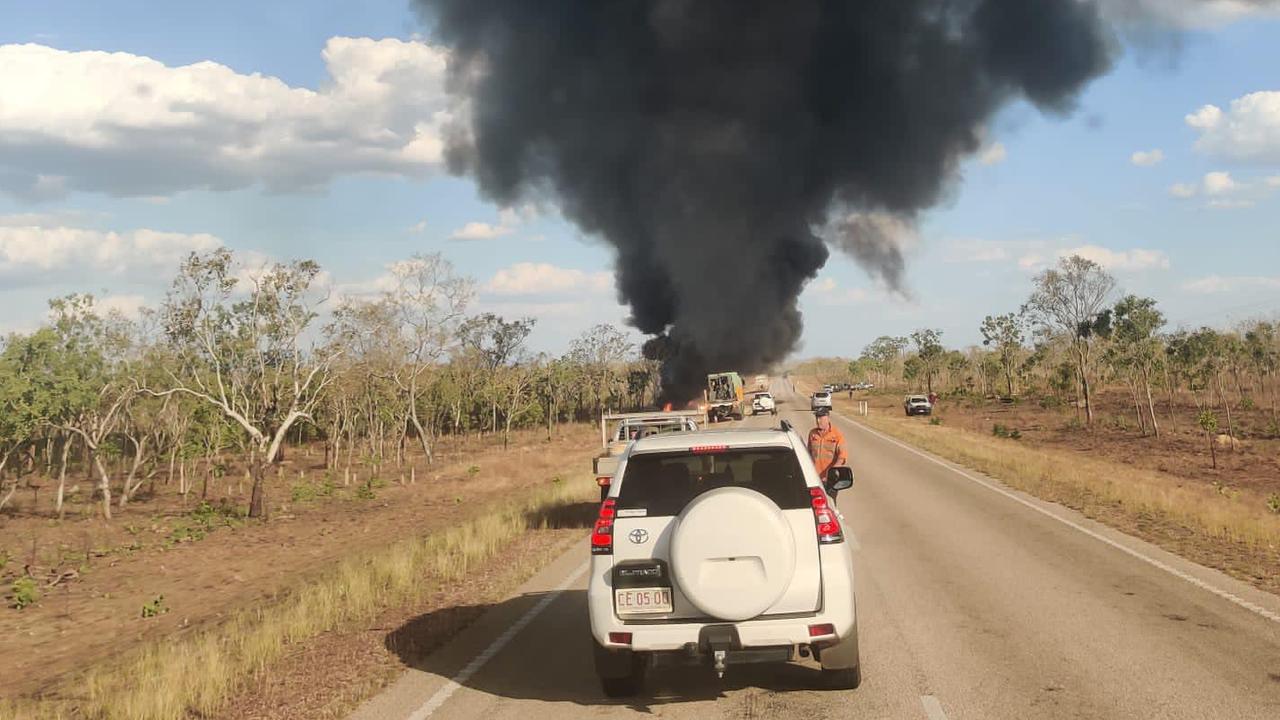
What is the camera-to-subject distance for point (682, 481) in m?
6.27

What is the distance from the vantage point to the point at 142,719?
6516 millimetres

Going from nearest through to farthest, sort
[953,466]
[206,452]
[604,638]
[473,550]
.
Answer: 1. [604,638]
2. [473,550]
3. [953,466]
4. [206,452]

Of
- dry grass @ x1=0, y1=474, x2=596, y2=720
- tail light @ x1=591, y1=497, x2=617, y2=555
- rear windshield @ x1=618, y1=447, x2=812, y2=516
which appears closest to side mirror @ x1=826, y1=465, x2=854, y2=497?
rear windshield @ x1=618, y1=447, x2=812, y2=516

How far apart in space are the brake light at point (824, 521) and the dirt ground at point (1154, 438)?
2740cm

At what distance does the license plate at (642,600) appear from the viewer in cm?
570

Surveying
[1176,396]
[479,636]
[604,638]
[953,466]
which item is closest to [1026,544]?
[479,636]

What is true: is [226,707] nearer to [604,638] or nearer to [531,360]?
[604,638]

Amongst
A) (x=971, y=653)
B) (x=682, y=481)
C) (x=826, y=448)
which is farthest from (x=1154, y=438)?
(x=682, y=481)

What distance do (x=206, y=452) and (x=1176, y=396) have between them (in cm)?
6246

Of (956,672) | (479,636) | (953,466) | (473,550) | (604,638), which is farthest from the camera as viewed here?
(953,466)

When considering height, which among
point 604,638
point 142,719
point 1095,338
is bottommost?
point 142,719

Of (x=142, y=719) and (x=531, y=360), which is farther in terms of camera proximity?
(x=531, y=360)

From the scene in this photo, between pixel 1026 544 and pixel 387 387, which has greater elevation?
pixel 387 387

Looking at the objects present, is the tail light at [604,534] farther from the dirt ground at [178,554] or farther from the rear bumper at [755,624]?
the dirt ground at [178,554]
